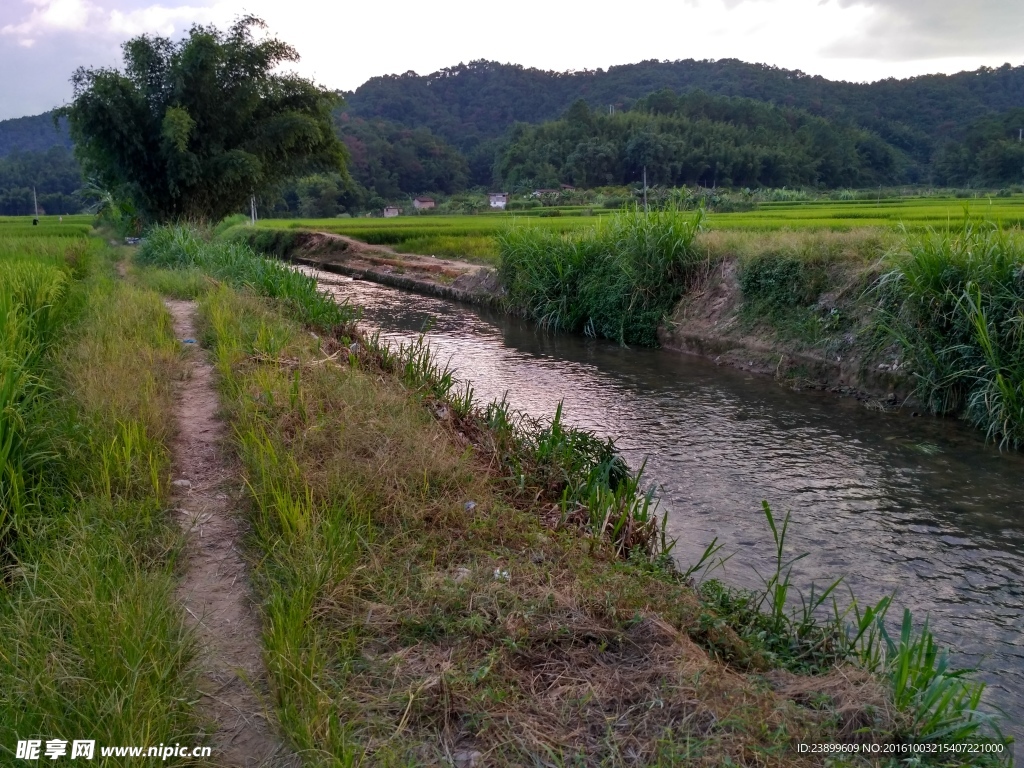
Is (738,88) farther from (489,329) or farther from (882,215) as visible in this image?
(489,329)

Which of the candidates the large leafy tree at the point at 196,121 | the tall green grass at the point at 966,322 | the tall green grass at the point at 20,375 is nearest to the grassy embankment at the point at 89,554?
the tall green grass at the point at 20,375

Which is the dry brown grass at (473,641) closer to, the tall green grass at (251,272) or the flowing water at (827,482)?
the flowing water at (827,482)

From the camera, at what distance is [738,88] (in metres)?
78.7

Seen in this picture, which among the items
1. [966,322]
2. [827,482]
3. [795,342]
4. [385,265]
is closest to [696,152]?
[385,265]

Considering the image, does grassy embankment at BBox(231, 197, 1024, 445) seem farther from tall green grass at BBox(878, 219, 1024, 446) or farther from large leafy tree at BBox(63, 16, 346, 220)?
large leafy tree at BBox(63, 16, 346, 220)

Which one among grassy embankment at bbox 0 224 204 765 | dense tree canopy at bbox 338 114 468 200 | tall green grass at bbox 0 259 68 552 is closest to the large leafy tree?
tall green grass at bbox 0 259 68 552

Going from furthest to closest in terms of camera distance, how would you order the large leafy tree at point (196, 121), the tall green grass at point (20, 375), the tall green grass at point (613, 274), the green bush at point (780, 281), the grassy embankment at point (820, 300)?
the large leafy tree at point (196, 121) → the tall green grass at point (613, 274) → the green bush at point (780, 281) → the grassy embankment at point (820, 300) → the tall green grass at point (20, 375)

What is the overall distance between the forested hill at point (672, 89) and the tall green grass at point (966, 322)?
6473cm

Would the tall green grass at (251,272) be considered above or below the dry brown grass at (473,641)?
above

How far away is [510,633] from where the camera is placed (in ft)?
9.02

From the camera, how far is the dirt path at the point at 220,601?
2.32m

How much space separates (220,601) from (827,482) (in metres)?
4.33

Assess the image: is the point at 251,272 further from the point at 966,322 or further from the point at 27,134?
the point at 27,134

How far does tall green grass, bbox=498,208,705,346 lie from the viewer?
11.3 m
